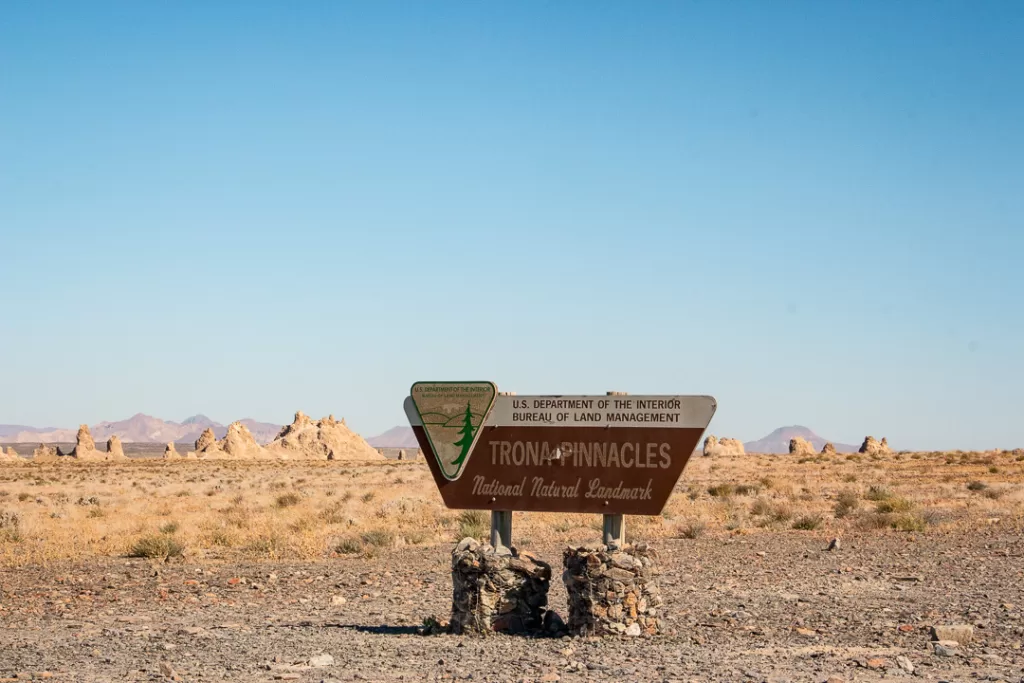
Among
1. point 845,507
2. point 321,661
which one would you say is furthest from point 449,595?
point 845,507

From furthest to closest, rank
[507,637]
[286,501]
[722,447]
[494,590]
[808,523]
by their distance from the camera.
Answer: [722,447] → [286,501] → [808,523] → [494,590] → [507,637]

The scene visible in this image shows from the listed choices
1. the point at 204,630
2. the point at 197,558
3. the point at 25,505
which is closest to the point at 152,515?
the point at 25,505

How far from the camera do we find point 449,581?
1581 centimetres

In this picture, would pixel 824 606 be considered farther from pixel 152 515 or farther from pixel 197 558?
pixel 152 515

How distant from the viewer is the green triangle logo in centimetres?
1127

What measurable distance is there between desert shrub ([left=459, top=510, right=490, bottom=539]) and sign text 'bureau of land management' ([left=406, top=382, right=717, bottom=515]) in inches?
399

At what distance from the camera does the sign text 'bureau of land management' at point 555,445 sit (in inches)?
411

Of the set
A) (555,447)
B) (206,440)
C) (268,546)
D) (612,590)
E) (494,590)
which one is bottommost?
(268,546)

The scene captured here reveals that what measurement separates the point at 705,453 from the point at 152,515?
225ft

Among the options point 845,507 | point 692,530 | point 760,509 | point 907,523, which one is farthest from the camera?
point 760,509

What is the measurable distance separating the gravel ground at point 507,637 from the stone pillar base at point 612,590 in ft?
0.74

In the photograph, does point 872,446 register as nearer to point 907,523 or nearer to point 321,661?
point 907,523

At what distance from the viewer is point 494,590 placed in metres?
10.8

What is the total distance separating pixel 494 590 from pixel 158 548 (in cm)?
997
